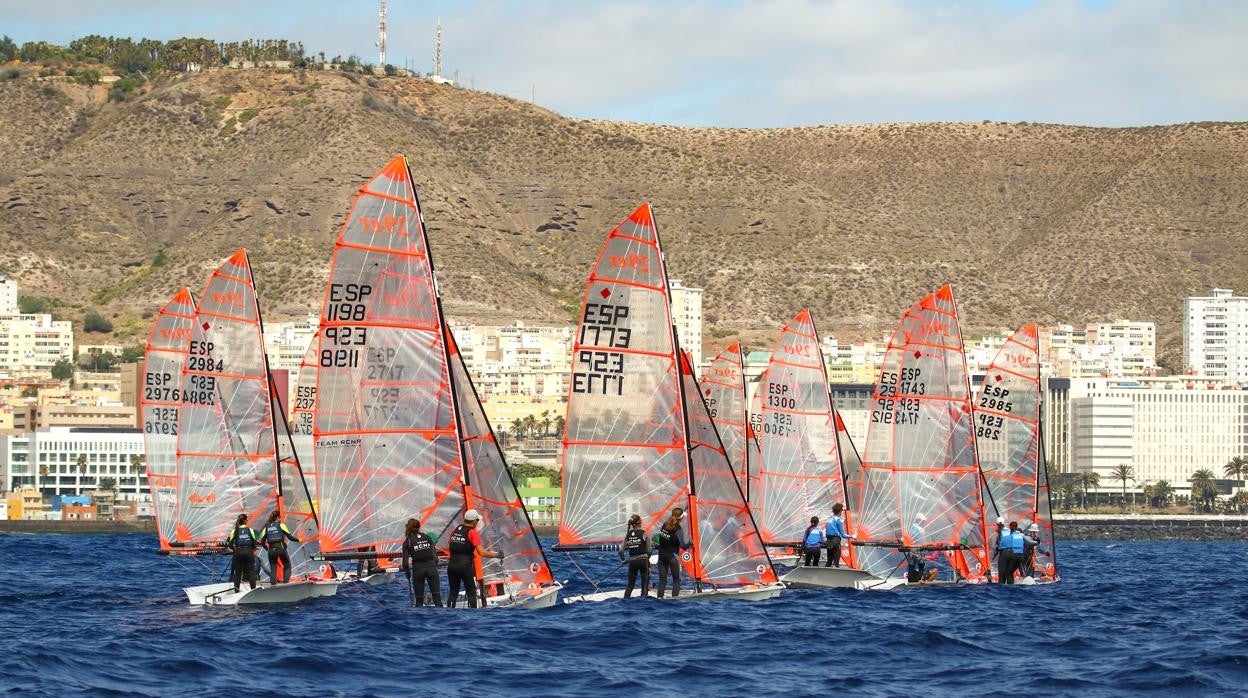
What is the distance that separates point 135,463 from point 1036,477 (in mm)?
139531

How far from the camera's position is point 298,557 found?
52.4 m

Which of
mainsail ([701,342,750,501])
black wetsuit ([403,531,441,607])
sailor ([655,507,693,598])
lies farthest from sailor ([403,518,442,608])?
mainsail ([701,342,750,501])

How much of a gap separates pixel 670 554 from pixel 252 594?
26.2 ft

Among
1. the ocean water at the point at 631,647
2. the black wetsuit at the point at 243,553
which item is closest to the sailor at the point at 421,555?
the ocean water at the point at 631,647

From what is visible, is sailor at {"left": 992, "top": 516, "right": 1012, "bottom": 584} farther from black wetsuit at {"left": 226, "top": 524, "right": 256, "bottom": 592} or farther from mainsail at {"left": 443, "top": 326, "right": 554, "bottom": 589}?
black wetsuit at {"left": 226, "top": 524, "right": 256, "bottom": 592}

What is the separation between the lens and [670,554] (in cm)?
4619

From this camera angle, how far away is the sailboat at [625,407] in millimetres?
46062

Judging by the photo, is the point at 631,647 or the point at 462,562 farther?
the point at 462,562

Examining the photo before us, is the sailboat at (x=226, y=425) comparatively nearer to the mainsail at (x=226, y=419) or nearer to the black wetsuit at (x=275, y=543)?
the mainsail at (x=226, y=419)

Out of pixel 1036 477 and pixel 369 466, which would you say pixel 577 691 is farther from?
pixel 1036 477

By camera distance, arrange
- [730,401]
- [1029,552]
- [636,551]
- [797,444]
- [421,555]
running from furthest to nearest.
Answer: [730,401] → [797,444] → [1029,552] → [636,551] → [421,555]

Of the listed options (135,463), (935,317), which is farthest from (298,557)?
(135,463)

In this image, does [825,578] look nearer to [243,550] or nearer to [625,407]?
[625,407]

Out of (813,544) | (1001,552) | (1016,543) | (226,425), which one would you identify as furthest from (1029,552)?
(226,425)
